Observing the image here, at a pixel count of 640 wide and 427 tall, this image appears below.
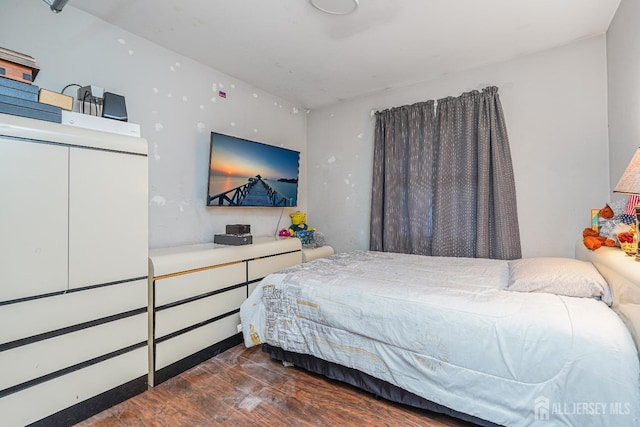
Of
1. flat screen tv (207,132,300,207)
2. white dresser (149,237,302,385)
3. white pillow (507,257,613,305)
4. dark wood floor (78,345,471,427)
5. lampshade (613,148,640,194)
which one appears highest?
flat screen tv (207,132,300,207)

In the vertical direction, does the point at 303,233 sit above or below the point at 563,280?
above

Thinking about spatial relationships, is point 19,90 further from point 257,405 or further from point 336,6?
point 257,405

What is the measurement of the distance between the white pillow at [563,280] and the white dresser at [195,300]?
196 cm

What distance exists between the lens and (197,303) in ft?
7.25

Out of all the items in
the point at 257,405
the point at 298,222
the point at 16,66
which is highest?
the point at 16,66

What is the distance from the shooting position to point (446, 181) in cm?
305

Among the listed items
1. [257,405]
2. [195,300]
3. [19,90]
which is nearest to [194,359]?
[195,300]

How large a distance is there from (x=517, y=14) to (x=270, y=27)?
1817 millimetres

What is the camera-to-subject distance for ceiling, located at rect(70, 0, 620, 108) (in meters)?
2.08

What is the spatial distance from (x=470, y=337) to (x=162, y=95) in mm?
2868

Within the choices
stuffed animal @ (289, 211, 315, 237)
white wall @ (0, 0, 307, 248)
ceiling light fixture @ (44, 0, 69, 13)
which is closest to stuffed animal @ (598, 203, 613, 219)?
stuffed animal @ (289, 211, 315, 237)

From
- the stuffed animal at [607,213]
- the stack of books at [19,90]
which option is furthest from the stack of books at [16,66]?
the stuffed animal at [607,213]

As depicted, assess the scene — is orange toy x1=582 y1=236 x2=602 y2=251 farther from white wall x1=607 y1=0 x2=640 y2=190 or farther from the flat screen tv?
the flat screen tv

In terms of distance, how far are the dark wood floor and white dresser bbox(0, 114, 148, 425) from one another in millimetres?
187
